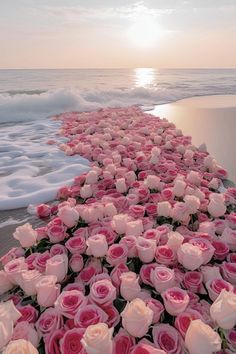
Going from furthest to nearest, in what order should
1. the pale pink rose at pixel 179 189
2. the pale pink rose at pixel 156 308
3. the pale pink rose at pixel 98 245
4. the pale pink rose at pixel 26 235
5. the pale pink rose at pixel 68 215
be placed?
the pale pink rose at pixel 179 189
the pale pink rose at pixel 68 215
the pale pink rose at pixel 26 235
the pale pink rose at pixel 98 245
the pale pink rose at pixel 156 308

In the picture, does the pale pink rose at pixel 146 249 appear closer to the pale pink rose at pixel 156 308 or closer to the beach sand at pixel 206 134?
the pale pink rose at pixel 156 308

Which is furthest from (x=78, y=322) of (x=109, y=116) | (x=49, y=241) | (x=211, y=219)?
(x=109, y=116)

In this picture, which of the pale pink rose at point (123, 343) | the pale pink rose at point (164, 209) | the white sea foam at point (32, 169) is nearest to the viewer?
the pale pink rose at point (123, 343)

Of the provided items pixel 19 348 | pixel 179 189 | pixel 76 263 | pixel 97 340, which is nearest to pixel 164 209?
pixel 179 189

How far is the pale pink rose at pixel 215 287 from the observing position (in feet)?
5.93

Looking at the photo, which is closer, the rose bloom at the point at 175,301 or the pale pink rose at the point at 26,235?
the rose bloom at the point at 175,301

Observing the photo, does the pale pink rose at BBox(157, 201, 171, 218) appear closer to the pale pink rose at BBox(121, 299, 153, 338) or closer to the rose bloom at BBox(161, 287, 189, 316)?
the rose bloom at BBox(161, 287, 189, 316)

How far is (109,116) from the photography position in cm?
930

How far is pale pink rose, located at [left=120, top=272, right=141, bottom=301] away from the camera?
1.68 metres

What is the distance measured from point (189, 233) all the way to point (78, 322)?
1.37 meters

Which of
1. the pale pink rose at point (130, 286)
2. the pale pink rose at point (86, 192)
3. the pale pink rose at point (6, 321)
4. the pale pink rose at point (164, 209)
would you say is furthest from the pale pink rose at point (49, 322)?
the pale pink rose at point (86, 192)

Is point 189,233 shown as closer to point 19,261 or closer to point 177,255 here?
point 177,255

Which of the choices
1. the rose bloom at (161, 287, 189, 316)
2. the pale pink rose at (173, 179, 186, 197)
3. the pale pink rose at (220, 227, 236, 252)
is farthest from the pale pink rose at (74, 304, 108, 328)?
the pale pink rose at (173, 179, 186, 197)

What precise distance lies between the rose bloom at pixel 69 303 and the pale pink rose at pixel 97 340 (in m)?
0.38
